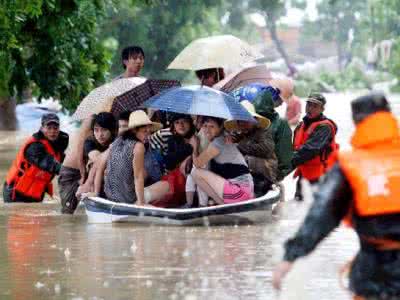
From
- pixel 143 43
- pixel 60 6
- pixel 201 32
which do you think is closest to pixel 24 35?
pixel 60 6

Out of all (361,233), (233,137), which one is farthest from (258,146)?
(361,233)

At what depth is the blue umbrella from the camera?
47.0 ft

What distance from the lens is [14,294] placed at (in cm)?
1032

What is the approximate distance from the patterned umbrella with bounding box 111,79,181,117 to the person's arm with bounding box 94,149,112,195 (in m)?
0.92

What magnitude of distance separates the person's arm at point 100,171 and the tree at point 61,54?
944 centimetres

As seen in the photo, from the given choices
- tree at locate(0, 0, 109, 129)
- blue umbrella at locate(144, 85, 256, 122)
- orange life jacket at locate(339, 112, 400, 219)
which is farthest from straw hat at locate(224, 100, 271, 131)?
tree at locate(0, 0, 109, 129)

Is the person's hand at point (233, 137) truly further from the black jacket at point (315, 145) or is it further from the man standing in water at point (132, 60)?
the man standing in water at point (132, 60)

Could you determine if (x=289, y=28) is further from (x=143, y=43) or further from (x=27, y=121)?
(x=27, y=121)

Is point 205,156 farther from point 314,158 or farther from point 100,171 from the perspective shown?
point 314,158

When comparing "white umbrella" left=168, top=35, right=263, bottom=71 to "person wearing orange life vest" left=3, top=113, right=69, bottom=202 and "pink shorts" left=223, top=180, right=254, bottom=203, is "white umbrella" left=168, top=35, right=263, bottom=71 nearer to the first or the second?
"person wearing orange life vest" left=3, top=113, right=69, bottom=202

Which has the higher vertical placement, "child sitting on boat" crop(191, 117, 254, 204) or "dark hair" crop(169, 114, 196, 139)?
"dark hair" crop(169, 114, 196, 139)

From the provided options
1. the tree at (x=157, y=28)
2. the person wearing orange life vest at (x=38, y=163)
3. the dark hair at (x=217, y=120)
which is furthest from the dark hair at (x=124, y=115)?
the tree at (x=157, y=28)

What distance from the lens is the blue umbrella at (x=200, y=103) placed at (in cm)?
1432

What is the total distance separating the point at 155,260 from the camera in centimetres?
1208
